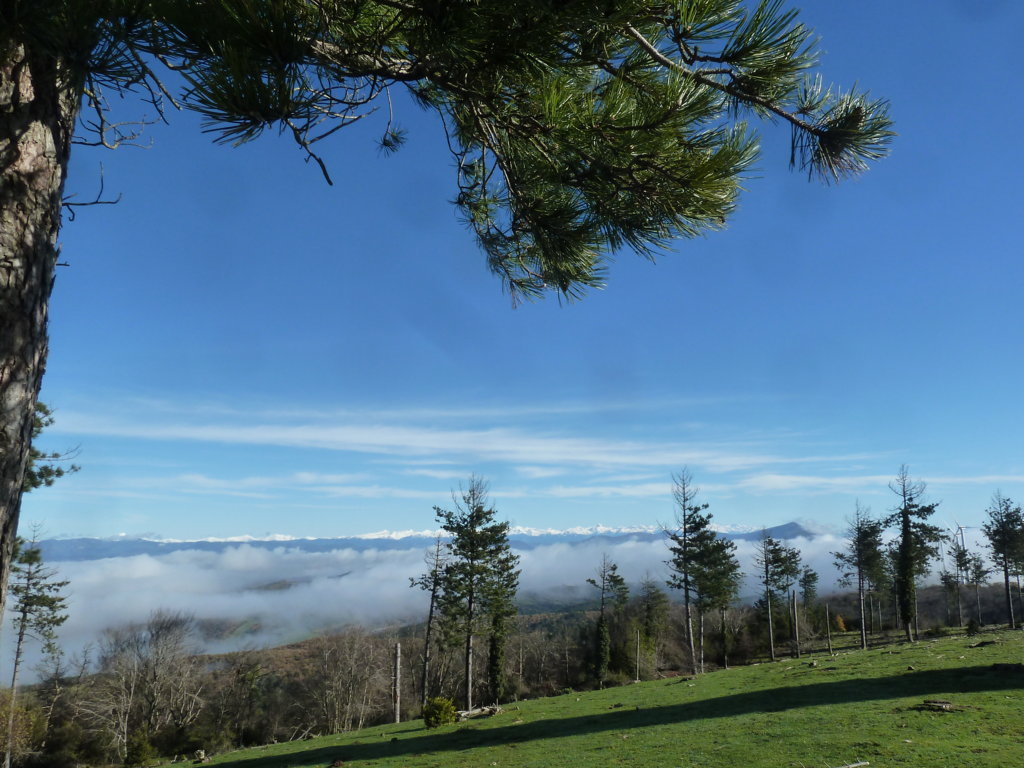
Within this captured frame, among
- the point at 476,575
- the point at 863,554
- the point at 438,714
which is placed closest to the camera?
the point at 438,714

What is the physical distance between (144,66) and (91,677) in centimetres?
5648

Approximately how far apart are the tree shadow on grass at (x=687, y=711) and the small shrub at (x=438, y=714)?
1991 millimetres

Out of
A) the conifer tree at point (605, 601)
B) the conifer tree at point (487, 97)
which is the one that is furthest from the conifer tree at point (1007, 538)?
the conifer tree at point (487, 97)

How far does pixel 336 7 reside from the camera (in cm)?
290

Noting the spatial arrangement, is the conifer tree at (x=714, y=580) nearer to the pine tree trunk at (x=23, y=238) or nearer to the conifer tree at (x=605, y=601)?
the conifer tree at (x=605, y=601)

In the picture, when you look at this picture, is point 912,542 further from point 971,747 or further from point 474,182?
point 474,182

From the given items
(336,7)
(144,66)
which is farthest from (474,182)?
(144,66)

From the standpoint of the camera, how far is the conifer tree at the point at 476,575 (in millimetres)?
29141

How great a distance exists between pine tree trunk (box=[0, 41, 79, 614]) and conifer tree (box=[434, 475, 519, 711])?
1126 inches

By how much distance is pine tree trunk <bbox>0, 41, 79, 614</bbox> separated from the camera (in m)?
2.14

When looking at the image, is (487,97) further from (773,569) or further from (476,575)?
(773,569)

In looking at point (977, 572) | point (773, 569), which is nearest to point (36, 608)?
point (773, 569)

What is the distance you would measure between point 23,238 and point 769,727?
1309 cm

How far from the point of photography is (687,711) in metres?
14.6
